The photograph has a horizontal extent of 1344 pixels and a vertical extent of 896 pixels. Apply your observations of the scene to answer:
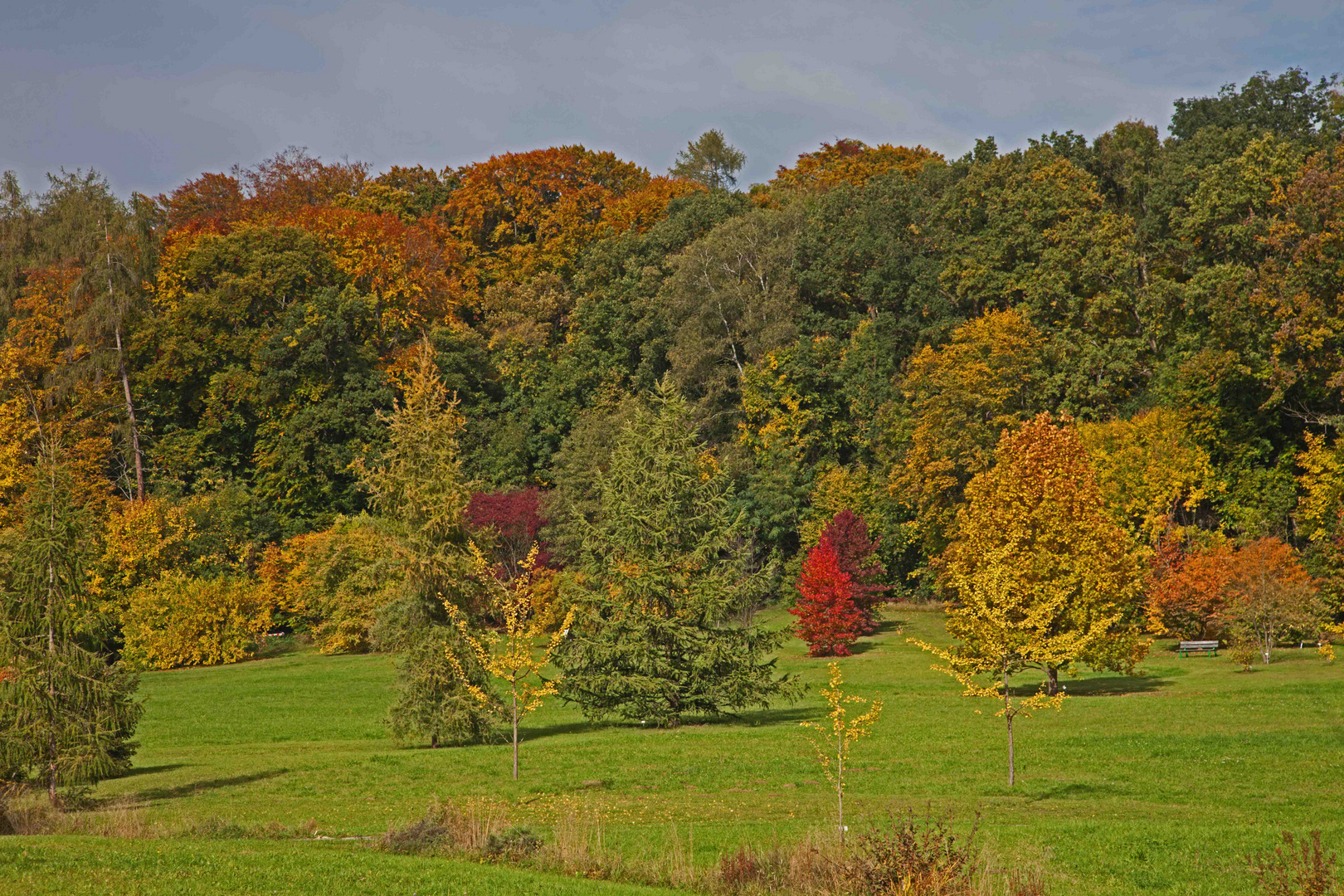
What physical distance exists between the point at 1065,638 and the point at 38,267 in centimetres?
6059

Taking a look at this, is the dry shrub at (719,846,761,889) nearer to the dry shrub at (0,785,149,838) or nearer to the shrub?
the shrub

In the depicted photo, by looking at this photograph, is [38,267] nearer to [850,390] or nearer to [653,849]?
[850,390]

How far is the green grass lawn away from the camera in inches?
645

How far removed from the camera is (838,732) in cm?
1734

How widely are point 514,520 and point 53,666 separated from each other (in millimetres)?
37380

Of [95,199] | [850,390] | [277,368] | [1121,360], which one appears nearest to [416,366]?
[277,368]

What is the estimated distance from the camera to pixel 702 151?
99.8 metres

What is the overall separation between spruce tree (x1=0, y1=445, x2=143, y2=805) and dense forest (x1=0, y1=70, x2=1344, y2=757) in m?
13.1

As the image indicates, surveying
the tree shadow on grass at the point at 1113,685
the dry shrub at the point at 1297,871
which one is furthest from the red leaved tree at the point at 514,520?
the dry shrub at the point at 1297,871

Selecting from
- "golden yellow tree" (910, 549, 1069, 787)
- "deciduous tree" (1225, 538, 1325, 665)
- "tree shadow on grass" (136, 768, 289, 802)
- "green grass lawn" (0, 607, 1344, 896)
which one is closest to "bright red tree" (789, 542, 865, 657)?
"green grass lawn" (0, 607, 1344, 896)

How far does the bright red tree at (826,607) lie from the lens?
45969 mm

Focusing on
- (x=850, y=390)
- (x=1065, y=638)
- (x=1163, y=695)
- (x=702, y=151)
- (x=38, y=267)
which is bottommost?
(x=1163, y=695)

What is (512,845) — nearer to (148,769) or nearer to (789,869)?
(789,869)

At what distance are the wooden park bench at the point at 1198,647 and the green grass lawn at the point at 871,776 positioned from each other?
5.20 meters
